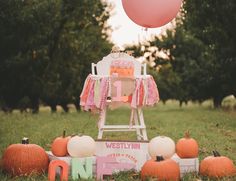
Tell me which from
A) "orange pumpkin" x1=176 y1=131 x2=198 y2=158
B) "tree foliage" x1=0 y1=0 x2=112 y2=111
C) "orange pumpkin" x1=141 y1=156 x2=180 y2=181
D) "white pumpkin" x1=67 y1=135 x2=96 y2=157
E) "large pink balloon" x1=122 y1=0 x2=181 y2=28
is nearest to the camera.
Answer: "orange pumpkin" x1=141 y1=156 x2=180 y2=181

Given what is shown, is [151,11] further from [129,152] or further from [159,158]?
[159,158]

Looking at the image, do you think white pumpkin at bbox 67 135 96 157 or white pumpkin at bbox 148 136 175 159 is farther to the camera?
white pumpkin at bbox 67 135 96 157

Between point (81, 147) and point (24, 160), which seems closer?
point (81, 147)

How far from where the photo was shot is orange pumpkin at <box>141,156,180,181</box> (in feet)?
17.7

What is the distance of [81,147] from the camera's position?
5.86m

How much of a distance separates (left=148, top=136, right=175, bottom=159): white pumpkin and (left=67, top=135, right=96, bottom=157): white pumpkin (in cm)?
71

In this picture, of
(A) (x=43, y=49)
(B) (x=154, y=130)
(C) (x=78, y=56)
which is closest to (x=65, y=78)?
(C) (x=78, y=56)

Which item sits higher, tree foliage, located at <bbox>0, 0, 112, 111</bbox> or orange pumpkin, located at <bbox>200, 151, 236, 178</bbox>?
tree foliage, located at <bbox>0, 0, 112, 111</bbox>

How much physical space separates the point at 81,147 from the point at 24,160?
73 cm

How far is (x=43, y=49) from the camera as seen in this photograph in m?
21.0

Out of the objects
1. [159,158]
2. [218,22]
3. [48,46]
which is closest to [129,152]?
[159,158]

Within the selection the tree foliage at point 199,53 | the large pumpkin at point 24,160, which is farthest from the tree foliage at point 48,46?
the large pumpkin at point 24,160

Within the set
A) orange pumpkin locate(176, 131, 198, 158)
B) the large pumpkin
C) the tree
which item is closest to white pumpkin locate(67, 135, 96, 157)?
the large pumpkin

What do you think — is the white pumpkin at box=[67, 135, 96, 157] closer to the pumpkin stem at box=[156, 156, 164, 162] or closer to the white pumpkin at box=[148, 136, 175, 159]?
the white pumpkin at box=[148, 136, 175, 159]
